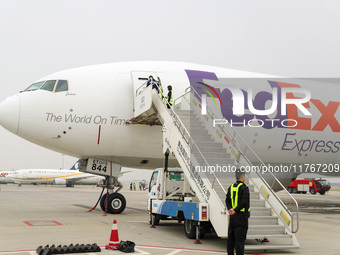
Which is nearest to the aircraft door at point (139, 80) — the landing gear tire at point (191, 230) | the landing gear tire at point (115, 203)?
the landing gear tire at point (115, 203)

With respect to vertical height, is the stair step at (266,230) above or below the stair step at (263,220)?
below

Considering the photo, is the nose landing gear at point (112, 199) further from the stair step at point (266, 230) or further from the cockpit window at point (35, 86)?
the stair step at point (266, 230)

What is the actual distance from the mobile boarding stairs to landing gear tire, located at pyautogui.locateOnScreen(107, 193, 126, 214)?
327cm

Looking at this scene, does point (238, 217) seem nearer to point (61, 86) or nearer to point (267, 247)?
point (267, 247)

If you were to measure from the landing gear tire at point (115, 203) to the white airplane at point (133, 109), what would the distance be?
130 millimetres

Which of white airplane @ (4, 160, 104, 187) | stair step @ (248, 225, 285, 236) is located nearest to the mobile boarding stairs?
stair step @ (248, 225, 285, 236)

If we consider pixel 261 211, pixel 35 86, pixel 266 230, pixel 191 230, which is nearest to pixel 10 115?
pixel 35 86

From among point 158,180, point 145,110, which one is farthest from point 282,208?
point 145,110

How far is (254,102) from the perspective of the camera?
15.9 metres

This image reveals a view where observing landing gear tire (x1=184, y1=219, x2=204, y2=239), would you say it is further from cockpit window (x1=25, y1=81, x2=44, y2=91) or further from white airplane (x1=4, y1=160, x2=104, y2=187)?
white airplane (x1=4, y1=160, x2=104, y2=187)

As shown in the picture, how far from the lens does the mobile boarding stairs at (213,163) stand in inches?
350

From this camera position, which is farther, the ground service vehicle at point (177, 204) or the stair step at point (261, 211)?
the ground service vehicle at point (177, 204)

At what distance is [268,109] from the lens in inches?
632

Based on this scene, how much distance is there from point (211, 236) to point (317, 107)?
9136 mm
